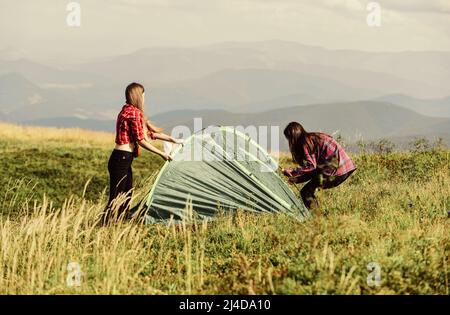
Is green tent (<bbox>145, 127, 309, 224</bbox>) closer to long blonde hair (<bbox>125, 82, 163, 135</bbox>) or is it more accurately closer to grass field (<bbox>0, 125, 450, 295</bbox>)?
grass field (<bbox>0, 125, 450, 295</bbox>)

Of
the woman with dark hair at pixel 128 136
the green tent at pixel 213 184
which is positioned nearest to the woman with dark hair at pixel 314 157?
the green tent at pixel 213 184

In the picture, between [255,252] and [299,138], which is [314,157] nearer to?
[299,138]

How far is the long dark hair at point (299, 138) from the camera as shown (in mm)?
10258

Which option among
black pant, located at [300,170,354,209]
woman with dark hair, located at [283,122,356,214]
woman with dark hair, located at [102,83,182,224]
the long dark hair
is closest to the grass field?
black pant, located at [300,170,354,209]

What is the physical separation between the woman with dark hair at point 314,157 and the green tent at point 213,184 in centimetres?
82

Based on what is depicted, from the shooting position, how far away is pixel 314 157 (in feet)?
34.1

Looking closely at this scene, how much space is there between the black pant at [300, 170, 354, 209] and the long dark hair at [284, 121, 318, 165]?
1.39 ft

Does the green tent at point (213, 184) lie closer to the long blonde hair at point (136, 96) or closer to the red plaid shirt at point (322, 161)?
the red plaid shirt at point (322, 161)

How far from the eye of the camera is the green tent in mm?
11164

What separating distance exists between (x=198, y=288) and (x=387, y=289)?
1819mm

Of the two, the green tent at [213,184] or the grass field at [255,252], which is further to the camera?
the green tent at [213,184]

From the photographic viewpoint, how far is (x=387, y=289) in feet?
20.7

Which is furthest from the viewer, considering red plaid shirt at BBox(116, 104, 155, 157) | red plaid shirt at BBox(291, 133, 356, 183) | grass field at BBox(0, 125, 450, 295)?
red plaid shirt at BBox(291, 133, 356, 183)
